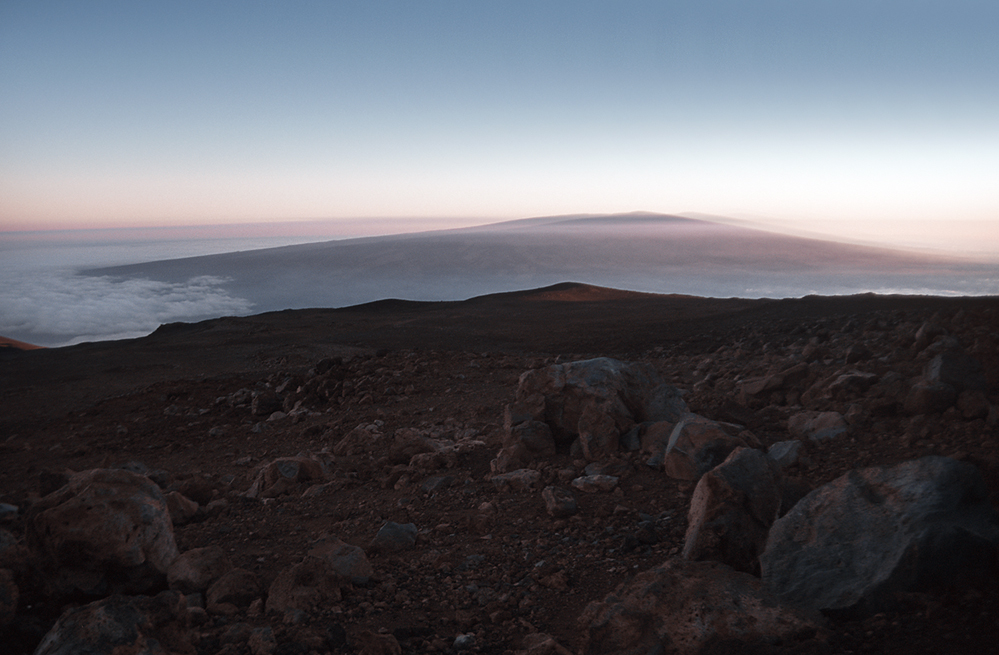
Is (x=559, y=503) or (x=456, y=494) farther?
(x=456, y=494)

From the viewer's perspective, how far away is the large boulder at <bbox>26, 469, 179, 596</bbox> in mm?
3172

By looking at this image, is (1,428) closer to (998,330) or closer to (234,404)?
(234,404)

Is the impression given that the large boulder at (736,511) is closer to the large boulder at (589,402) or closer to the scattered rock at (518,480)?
the scattered rock at (518,480)

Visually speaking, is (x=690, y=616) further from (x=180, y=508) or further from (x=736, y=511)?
(x=180, y=508)

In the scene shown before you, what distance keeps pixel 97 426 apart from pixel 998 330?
481 inches

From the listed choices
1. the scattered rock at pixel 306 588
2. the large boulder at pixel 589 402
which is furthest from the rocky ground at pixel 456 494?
the large boulder at pixel 589 402

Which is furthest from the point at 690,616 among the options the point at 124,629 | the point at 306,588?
the point at 124,629

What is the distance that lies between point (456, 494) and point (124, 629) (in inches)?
98.7

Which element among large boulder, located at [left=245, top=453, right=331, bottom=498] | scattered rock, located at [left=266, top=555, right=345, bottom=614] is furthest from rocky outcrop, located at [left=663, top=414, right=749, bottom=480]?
large boulder, located at [left=245, top=453, right=331, bottom=498]

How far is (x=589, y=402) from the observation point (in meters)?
5.12

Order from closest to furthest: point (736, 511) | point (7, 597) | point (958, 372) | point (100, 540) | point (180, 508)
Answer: point (7, 597), point (736, 511), point (100, 540), point (958, 372), point (180, 508)

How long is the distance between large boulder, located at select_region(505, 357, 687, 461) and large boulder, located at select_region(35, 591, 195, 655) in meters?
2.87

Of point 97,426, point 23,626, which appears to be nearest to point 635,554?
point 23,626

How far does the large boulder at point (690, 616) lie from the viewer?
241 centimetres
